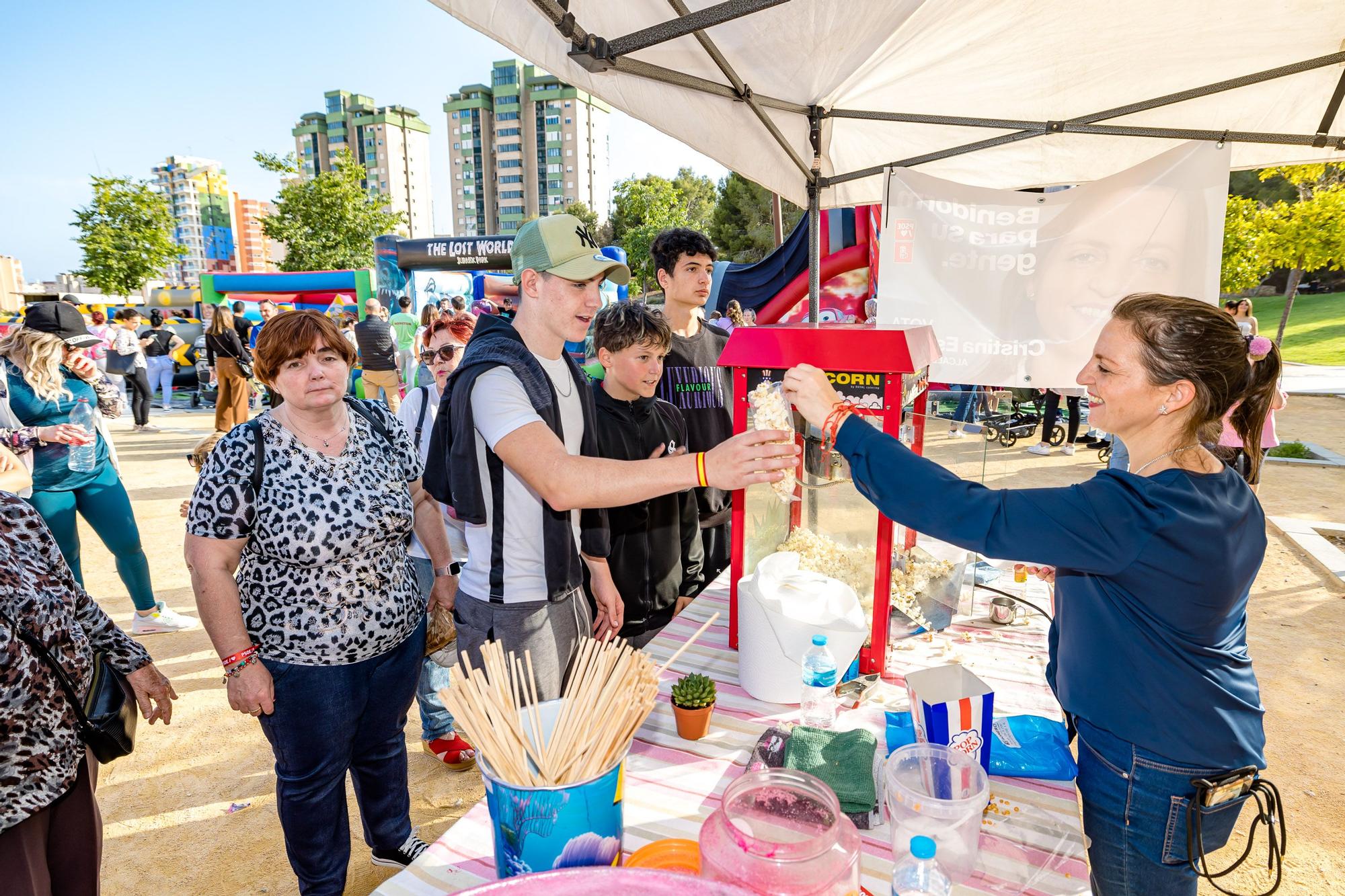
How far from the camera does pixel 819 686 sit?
155 cm

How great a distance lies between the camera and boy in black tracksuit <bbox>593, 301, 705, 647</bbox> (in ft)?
9.15

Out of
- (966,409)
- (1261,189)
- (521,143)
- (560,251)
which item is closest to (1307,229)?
(966,409)

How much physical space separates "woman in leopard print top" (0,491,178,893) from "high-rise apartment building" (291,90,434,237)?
8783cm

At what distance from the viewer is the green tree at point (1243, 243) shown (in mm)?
14414

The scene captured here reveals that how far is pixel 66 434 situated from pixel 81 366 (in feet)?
1.79

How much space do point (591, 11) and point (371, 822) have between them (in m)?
2.68

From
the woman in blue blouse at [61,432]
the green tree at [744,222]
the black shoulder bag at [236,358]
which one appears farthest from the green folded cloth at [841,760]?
the green tree at [744,222]

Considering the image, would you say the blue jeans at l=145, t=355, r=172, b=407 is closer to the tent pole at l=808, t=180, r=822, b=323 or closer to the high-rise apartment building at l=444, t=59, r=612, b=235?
the tent pole at l=808, t=180, r=822, b=323

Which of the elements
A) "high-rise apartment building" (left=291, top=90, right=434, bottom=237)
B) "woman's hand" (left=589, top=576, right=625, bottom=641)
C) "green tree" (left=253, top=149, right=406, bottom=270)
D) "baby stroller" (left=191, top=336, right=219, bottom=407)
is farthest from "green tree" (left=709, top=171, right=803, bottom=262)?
"high-rise apartment building" (left=291, top=90, right=434, bottom=237)

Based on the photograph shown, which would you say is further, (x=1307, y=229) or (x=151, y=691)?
(x=1307, y=229)

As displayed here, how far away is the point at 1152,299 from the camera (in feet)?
4.89

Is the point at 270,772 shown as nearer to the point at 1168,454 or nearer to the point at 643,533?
the point at 643,533

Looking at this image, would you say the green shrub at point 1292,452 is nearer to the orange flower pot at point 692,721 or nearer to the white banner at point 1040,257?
the white banner at point 1040,257

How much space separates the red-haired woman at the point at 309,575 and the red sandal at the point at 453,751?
1.09 meters
